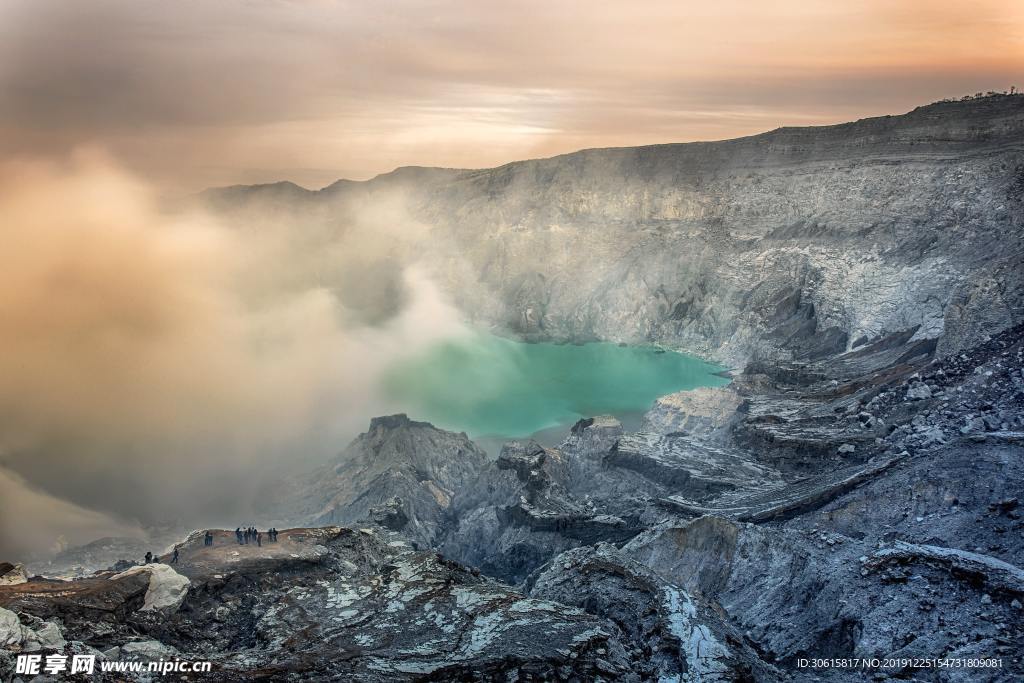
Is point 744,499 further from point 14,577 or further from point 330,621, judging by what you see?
point 14,577

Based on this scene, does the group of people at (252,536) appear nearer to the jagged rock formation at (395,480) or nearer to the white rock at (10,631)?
the white rock at (10,631)

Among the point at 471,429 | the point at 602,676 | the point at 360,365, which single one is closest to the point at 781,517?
the point at 602,676

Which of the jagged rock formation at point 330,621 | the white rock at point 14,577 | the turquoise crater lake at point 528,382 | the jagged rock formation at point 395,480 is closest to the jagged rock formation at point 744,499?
the jagged rock formation at point 330,621

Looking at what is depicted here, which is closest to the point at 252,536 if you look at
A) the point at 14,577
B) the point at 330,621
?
the point at 330,621

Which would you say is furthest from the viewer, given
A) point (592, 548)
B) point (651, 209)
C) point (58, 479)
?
point (651, 209)

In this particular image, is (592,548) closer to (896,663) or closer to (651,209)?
(896,663)

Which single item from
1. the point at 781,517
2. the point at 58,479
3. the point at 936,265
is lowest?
the point at 58,479

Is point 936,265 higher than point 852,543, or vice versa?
point 936,265
